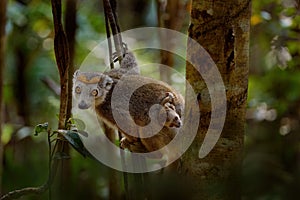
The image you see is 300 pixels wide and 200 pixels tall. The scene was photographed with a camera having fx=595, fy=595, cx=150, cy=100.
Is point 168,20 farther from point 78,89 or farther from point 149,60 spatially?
point 78,89

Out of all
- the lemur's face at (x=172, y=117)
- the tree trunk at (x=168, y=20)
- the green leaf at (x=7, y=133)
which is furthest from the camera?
the green leaf at (x=7, y=133)

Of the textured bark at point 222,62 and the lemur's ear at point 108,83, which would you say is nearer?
the textured bark at point 222,62

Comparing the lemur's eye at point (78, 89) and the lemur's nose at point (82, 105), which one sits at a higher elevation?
the lemur's eye at point (78, 89)

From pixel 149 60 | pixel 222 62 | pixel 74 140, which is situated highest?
pixel 149 60

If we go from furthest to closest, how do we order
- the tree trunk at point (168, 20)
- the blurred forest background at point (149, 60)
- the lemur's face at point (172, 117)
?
1. the tree trunk at point (168, 20)
2. the lemur's face at point (172, 117)
3. the blurred forest background at point (149, 60)

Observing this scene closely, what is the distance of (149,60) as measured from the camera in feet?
8.77

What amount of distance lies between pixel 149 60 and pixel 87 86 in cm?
125

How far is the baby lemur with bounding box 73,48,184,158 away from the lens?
1.42m

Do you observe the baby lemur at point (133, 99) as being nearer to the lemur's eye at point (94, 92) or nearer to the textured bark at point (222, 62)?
the lemur's eye at point (94, 92)

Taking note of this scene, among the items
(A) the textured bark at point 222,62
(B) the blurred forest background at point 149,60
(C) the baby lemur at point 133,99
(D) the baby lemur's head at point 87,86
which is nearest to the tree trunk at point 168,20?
(B) the blurred forest background at point 149,60

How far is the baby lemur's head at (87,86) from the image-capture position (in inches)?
56.1

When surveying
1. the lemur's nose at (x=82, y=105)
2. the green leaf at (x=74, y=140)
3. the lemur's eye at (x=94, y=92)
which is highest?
the lemur's eye at (x=94, y=92)

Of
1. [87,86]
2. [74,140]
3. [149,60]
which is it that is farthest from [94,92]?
[149,60]

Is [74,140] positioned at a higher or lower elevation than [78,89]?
lower
